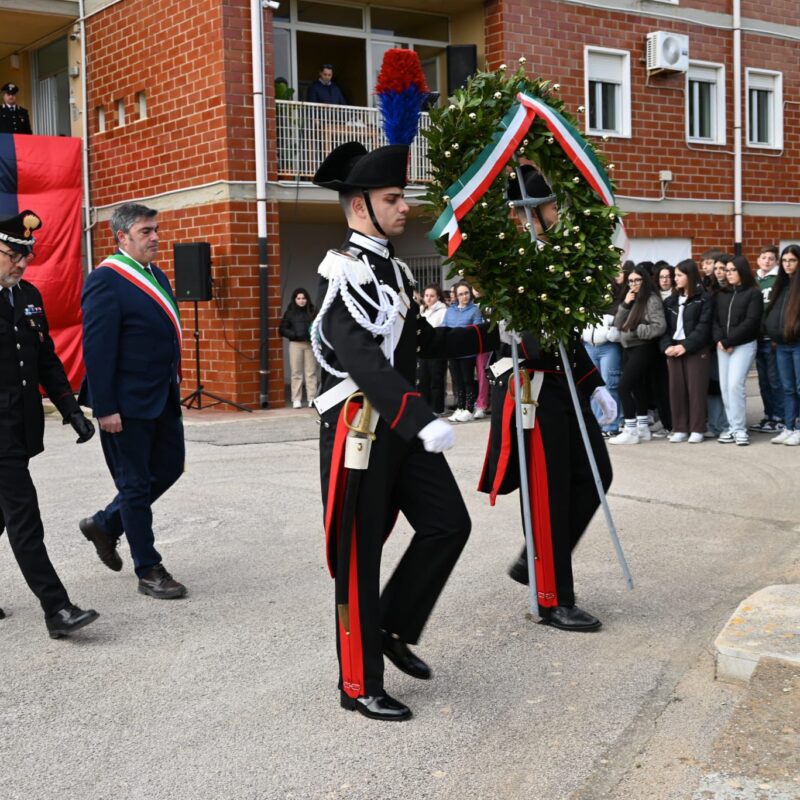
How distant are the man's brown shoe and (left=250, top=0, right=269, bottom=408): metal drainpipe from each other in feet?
35.2

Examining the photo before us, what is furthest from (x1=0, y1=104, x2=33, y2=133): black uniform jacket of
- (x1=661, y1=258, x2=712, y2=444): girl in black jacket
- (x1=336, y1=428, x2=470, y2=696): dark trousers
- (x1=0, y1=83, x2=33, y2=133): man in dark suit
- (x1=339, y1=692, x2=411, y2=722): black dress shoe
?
(x1=339, y1=692, x2=411, y2=722): black dress shoe

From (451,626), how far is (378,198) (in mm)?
2118

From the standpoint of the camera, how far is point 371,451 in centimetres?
421

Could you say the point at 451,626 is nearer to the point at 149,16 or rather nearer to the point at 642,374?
the point at 642,374

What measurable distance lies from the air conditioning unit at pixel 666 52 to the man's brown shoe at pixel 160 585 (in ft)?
55.4

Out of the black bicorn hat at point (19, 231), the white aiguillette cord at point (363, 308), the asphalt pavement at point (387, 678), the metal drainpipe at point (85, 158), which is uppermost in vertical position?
the metal drainpipe at point (85, 158)

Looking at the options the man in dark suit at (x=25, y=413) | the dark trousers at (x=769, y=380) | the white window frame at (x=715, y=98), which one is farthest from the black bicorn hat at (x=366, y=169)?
the white window frame at (x=715, y=98)

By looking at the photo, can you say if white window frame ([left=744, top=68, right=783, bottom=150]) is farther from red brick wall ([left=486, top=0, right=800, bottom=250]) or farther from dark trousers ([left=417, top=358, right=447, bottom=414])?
dark trousers ([left=417, top=358, right=447, bottom=414])

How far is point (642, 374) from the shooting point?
12.0m

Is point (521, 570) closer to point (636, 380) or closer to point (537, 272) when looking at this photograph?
point (537, 272)

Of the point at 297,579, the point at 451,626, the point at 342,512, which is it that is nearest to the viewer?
the point at 342,512

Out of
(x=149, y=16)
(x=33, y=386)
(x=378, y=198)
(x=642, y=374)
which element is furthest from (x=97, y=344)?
(x=149, y=16)

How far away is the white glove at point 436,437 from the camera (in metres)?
3.89

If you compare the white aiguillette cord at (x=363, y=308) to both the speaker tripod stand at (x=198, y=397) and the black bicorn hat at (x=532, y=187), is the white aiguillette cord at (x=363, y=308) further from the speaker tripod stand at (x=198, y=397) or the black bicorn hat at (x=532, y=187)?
the speaker tripod stand at (x=198, y=397)
